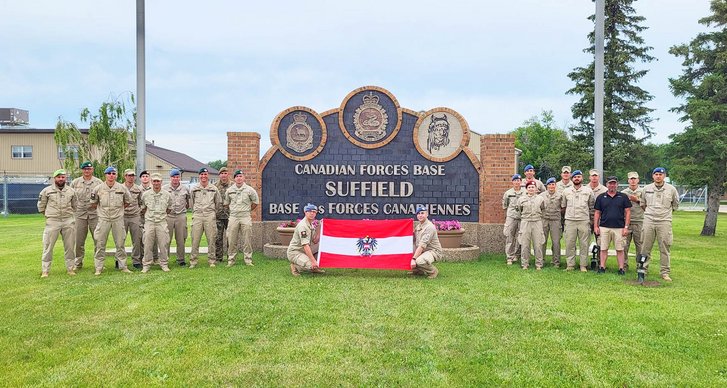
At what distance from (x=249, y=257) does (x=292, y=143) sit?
2.93m

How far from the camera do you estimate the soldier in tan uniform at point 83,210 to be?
9117mm

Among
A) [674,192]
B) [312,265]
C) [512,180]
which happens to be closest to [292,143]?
[312,265]

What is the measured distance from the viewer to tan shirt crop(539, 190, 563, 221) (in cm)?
972

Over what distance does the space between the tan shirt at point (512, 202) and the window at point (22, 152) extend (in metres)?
30.9

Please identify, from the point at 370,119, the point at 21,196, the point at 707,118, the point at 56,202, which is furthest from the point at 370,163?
the point at 21,196

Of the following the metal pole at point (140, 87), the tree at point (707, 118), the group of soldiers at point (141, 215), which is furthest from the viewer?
the tree at point (707, 118)

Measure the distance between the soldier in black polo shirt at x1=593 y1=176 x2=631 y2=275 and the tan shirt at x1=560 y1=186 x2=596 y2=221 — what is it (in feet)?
0.86

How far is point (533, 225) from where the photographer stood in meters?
9.47

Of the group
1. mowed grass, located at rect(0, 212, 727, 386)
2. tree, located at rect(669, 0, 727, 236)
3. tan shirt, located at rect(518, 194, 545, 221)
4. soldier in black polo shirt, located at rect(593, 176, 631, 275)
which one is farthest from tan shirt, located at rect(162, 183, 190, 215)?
tree, located at rect(669, 0, 727, 236)

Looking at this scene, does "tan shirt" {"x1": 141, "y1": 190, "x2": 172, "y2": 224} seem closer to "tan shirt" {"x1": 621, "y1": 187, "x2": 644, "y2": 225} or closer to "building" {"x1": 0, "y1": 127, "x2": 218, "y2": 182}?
"tan shirt" {"x1": 621, "y1": 187, "x2": 644, "y2": 225}

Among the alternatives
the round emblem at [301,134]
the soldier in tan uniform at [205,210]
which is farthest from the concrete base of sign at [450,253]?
the round emblem at [301,134]

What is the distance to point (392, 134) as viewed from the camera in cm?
1137

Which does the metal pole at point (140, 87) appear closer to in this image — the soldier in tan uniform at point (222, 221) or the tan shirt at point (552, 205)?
the soldier in tan uniform at point (222, 221)

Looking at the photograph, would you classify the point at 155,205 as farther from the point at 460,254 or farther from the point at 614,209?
the point at 614,209
